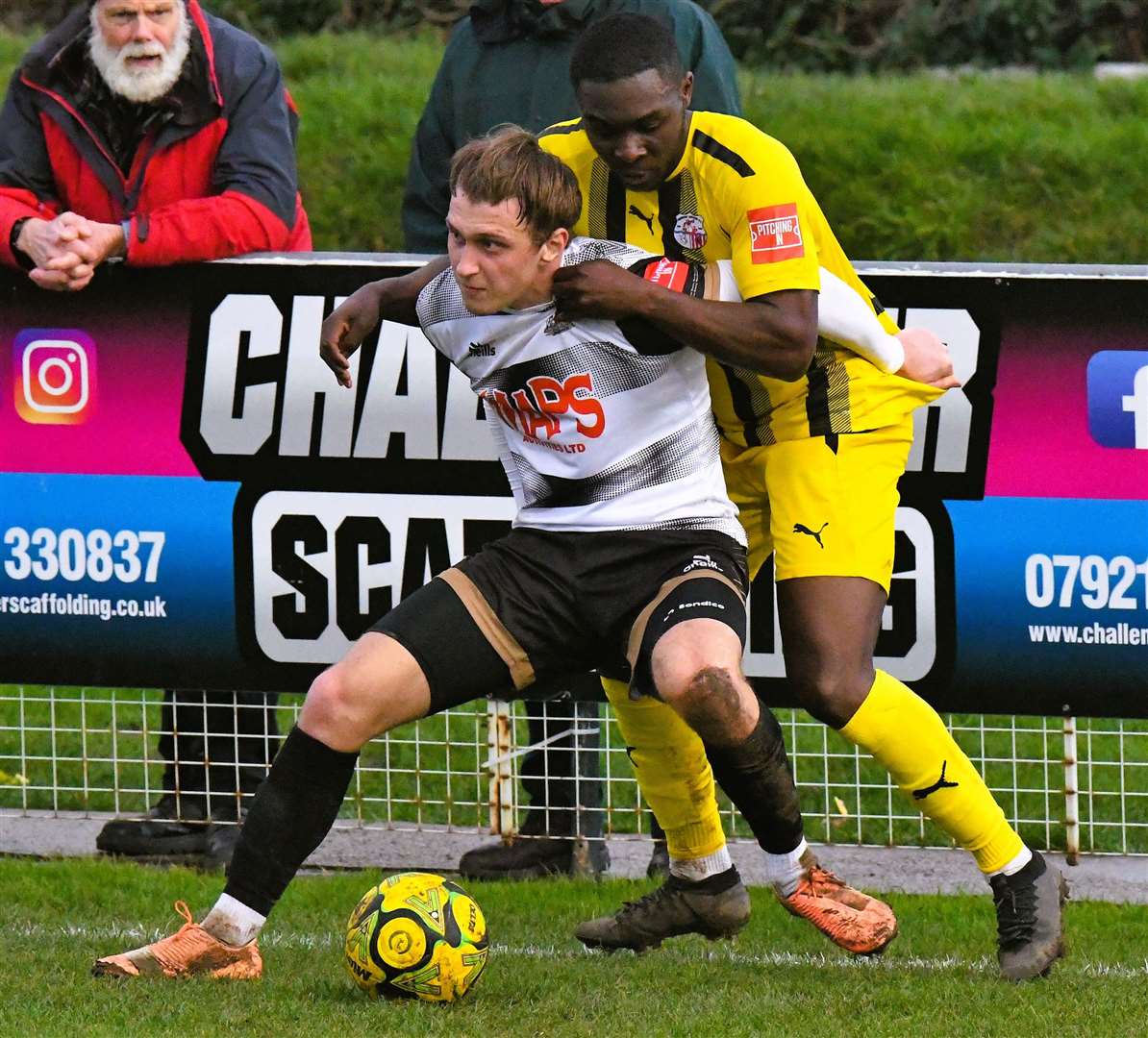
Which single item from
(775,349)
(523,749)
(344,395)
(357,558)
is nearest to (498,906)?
(523,749)

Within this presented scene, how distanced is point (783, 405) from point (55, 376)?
7.69ft

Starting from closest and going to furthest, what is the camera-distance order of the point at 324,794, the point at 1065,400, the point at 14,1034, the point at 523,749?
the point at 14,1034 → the point at 324,794 → the point at 1065,400 → the point at 523,749

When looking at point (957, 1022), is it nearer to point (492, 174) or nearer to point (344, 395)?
point (492, 174)

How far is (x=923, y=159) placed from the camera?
38.3 feet

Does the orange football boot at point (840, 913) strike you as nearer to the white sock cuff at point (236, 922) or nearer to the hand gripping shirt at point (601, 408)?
the hand gripping shirt at point (601, 408)

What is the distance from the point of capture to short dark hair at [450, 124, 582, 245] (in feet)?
15.8

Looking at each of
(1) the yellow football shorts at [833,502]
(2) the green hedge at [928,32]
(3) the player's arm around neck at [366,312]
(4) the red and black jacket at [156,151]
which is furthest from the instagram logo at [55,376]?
(2) the green hedge at [928,32]

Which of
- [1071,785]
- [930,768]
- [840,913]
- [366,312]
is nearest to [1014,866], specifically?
[930,768]

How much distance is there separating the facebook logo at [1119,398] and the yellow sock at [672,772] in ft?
4.77

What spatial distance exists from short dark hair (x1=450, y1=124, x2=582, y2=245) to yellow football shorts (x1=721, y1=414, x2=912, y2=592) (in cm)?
80

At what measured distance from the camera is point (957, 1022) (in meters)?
4.72

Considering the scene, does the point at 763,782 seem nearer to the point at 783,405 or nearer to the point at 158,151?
the point at 783,405

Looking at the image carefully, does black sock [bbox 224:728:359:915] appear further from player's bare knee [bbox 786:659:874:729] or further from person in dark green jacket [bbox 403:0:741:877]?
person in dark green jacket [bbox 403:0:741:877]

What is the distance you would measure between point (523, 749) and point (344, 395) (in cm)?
117
